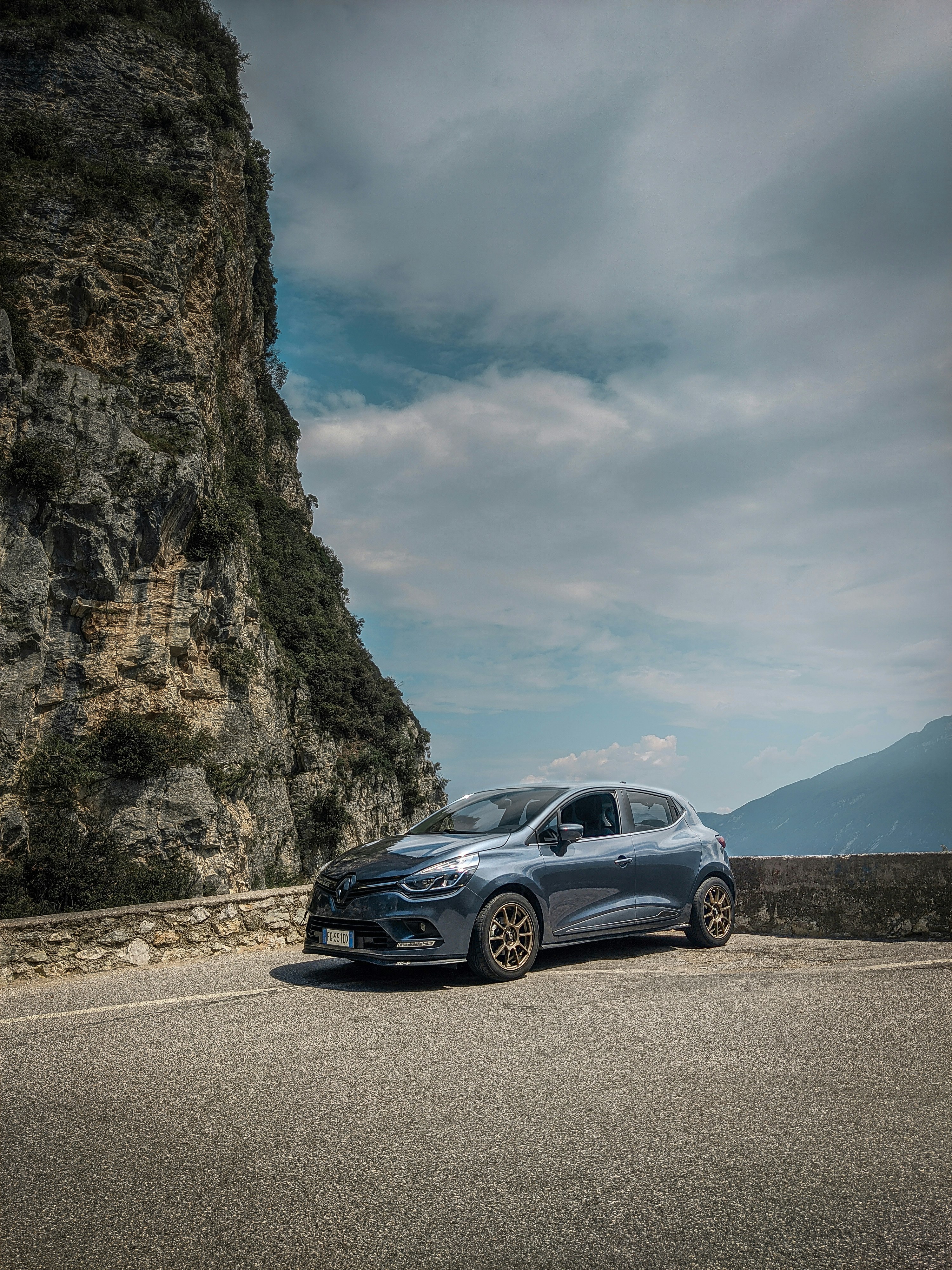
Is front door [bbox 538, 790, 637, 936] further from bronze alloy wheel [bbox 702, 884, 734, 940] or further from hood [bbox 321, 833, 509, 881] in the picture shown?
bronze alloy wheel [bbox 702, 884, 734, 940]

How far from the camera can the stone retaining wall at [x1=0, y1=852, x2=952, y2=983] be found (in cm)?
861

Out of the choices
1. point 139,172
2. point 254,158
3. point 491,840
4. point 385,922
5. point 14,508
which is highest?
point 254,158

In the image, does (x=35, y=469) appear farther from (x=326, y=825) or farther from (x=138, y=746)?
(x=326, y=825)

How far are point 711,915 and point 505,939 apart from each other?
288 cm

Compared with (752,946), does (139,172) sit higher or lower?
higher

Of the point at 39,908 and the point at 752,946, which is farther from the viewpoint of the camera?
the point at 39,908

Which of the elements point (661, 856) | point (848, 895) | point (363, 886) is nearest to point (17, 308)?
point (363, 886)

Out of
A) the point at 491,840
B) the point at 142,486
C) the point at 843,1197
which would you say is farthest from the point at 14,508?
the point at 843,1197

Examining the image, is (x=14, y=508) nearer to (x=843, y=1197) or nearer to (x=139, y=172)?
(x=139, y=172)

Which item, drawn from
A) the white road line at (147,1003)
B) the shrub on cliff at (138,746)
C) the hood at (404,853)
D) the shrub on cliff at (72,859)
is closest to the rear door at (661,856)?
the hood at (404,853)

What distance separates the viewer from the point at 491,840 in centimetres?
745

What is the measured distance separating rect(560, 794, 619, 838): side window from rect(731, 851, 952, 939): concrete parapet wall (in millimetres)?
2901

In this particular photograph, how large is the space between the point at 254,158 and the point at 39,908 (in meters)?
32.3

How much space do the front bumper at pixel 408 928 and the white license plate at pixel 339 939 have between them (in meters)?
0.01
